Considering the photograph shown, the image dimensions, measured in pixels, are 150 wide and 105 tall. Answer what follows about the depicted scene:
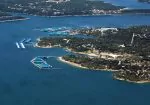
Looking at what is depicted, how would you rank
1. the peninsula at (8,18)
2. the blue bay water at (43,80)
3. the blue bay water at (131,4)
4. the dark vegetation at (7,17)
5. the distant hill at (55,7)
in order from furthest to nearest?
the blue bay water at (131,4)
the distant hill at (55,7)
the dark vegetation at (7,17)
the peninsula at (8,18)
the blue bay water at (43,80)

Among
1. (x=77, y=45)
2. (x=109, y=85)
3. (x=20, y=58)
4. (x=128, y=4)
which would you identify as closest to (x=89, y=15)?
(x=128, y=4)

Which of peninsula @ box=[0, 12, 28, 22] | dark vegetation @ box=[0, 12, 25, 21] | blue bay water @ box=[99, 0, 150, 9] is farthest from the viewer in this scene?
blue bay water @ box=[99, 0, 150, 9]

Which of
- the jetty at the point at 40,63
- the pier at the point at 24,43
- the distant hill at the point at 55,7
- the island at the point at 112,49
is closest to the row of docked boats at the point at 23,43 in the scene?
the pier at the point at 24,43

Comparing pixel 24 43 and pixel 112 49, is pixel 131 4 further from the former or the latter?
pixel 112 49

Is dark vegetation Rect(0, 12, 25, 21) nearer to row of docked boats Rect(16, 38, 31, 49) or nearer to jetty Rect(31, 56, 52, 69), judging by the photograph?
row of docked boats Rect(16, 38, 31, 49)

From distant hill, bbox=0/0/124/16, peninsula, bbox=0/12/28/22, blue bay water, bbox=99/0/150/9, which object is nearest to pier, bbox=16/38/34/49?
peninsula, bbox=0/12/28/22

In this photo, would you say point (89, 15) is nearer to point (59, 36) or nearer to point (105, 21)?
point (105, 21)

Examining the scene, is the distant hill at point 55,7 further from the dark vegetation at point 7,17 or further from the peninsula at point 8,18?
the peninsula at point 8,18

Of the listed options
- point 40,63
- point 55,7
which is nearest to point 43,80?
point 40,63
